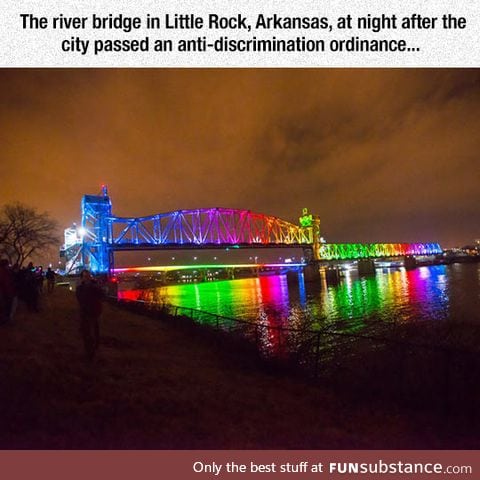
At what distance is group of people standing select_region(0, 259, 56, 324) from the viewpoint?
9.38 meters

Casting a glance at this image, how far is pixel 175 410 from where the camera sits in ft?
19.9

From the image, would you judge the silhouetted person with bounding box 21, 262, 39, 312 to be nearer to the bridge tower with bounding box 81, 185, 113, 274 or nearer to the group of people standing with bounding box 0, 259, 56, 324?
the group of people standing with bounding box 0, 259, 56, 324

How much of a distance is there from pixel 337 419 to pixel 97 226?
77.3 metres

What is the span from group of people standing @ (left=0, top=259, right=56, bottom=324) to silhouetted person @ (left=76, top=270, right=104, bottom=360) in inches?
97.4

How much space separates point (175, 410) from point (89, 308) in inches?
138

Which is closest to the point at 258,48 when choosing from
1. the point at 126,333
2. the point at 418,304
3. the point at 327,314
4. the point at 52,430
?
the point at 52,430

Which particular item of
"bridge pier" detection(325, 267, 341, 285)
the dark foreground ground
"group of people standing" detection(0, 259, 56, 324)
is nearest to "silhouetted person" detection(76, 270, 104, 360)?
the dark foreground ground

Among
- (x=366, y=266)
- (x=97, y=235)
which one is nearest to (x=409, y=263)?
(x=366, y=266)

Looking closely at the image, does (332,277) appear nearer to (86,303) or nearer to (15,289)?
(15,289)

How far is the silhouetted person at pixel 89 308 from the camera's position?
26.9ft

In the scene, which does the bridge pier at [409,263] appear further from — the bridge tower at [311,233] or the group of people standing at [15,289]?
the group of people standing at [15,289]
